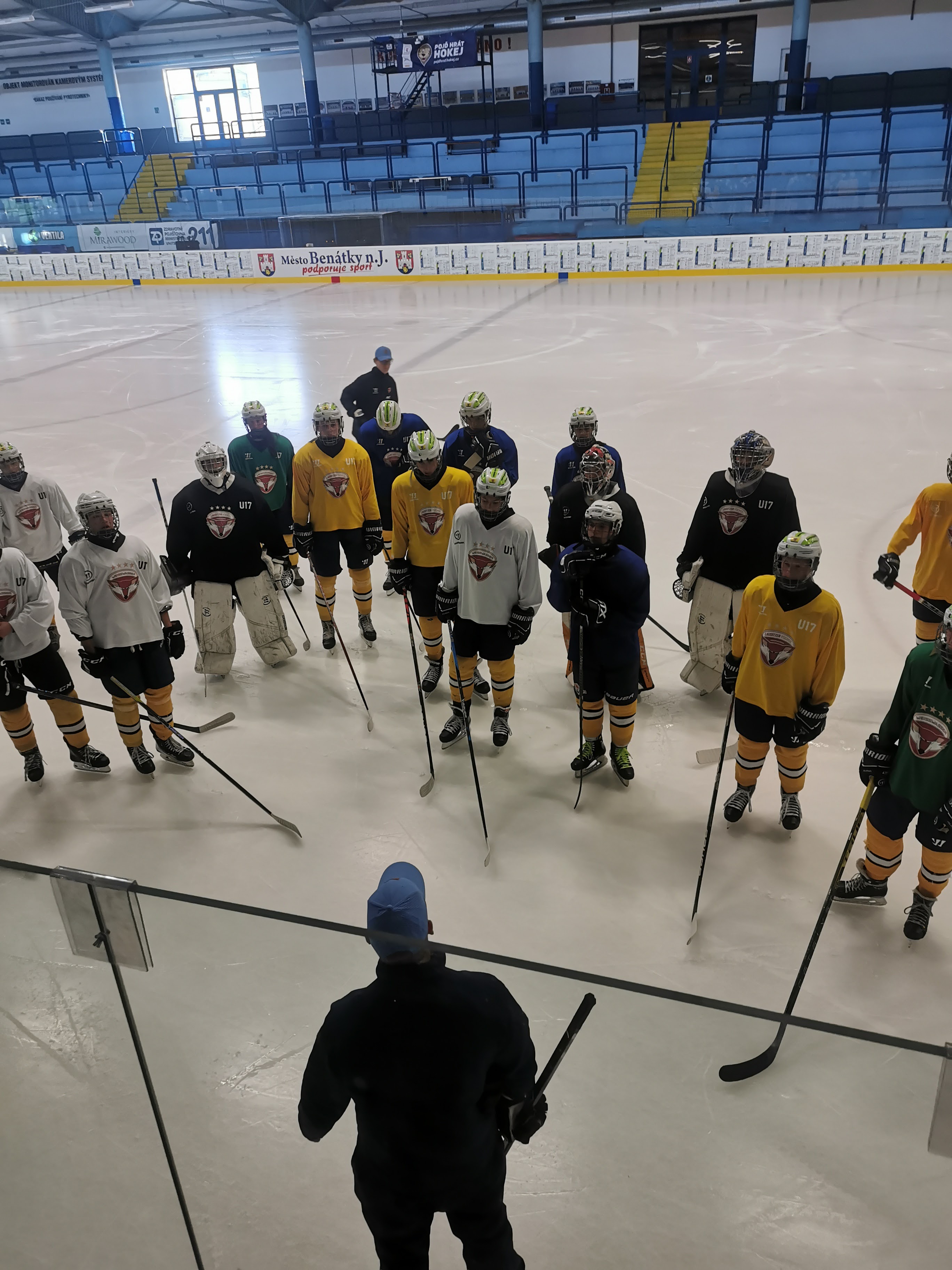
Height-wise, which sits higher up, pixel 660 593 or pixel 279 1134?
pixel 279 1134

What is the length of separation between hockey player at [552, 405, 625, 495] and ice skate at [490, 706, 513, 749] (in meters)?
1.44

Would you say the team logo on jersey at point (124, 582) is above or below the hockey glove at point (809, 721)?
above

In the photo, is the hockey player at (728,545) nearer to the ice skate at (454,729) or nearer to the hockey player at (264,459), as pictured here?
the ice skate at (454,729)

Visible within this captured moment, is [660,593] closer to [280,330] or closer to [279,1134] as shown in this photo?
[279,1134]

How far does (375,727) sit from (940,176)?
81.5 feet

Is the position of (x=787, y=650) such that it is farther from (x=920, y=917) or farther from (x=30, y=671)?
(x=30, y=671)

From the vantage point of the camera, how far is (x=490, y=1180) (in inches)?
77.8

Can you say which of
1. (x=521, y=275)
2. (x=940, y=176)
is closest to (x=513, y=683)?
(x=521, y=275)

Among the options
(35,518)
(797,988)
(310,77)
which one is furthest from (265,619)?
(310,77)

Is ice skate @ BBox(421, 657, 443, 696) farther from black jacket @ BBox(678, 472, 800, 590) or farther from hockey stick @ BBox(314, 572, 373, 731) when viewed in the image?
black jacket @ BBox(678, 472, 800, 590)

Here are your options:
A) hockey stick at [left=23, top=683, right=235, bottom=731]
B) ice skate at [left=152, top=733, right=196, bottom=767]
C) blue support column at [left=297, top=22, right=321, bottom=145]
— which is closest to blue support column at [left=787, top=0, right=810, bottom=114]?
blue support column at [left=297, top=22, right=321, bottom=145]

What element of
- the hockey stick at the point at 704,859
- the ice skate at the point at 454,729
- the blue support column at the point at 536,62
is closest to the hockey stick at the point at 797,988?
the hockey stick at the point at 704,859

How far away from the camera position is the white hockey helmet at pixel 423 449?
498 cm

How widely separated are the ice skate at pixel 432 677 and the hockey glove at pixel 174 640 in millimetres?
1484
